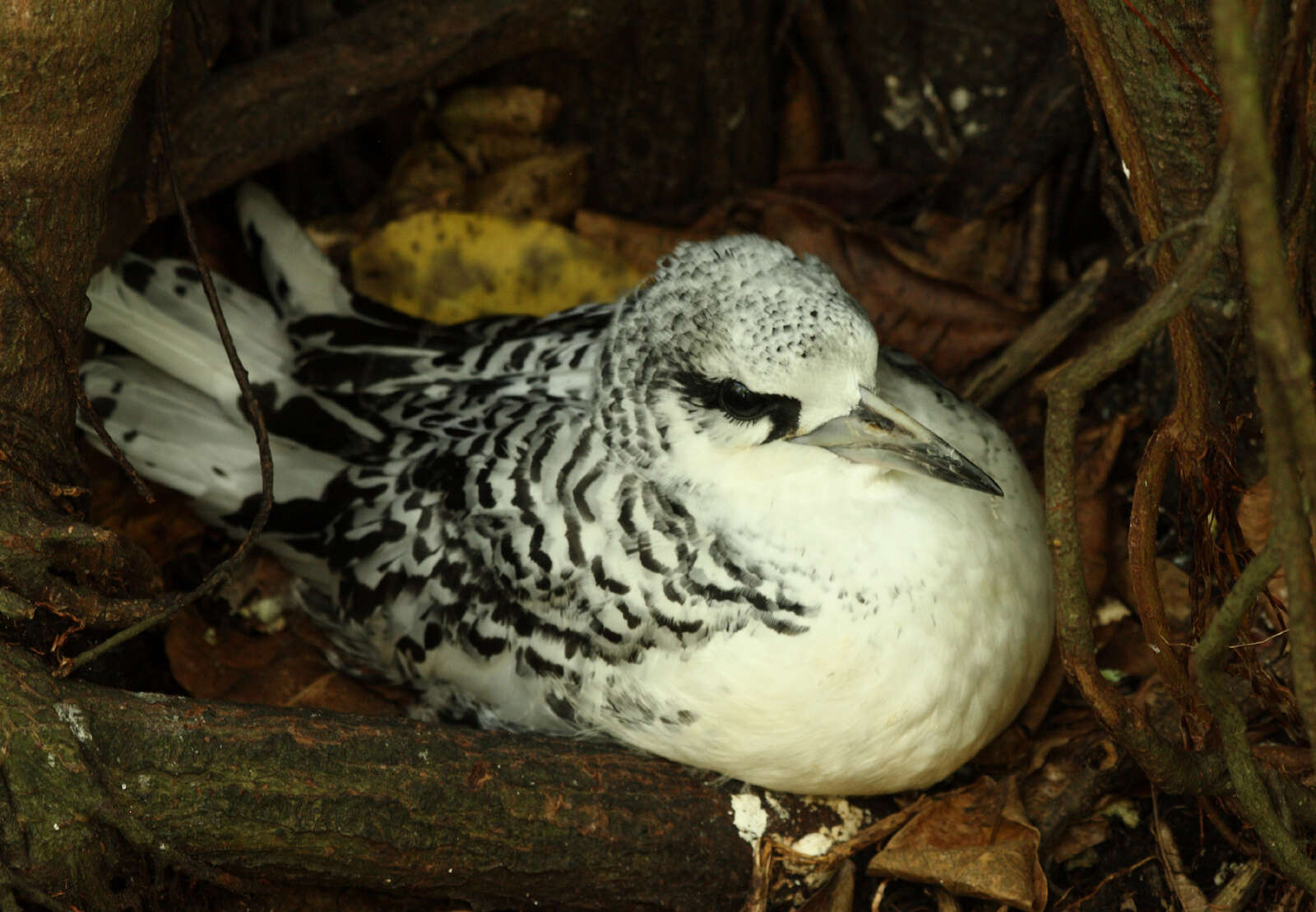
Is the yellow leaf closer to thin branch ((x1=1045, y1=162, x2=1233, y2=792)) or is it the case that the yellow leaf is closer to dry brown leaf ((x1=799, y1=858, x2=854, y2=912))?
dry brown leaf ((x1=799, y1=858, x2=854, y2=912))

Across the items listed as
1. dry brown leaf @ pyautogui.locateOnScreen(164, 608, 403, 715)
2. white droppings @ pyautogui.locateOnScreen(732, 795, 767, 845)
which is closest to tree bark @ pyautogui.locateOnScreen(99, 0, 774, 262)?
dry brown leaf @ pyautogui.locateOnScreen(164, 608, 403, 715)

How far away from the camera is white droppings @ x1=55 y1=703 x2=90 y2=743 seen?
2281 mm

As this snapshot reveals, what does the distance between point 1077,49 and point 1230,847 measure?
5.16 feet

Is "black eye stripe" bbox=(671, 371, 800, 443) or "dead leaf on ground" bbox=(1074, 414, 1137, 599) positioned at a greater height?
"black eye stripe" bbox=(671, 371, 800, 443)

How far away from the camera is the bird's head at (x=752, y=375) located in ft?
7.90

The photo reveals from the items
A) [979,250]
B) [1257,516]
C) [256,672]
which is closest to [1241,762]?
[1257,516]

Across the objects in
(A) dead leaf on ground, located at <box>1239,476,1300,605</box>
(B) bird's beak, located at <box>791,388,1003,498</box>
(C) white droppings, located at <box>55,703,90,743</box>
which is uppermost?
(B) bird's beak, located at <box>791,388,1003,498</box>

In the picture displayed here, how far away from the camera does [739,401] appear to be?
249 centimetres

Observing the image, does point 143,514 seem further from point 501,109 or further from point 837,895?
point 837,895

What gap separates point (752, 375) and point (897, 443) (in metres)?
0.28

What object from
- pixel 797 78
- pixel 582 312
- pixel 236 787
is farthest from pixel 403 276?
pixel 236 787

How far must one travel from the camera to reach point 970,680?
2.61m

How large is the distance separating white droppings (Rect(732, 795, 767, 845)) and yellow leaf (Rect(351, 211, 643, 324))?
171 centimetres

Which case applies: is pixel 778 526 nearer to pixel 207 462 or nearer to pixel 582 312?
pixel 582 312
